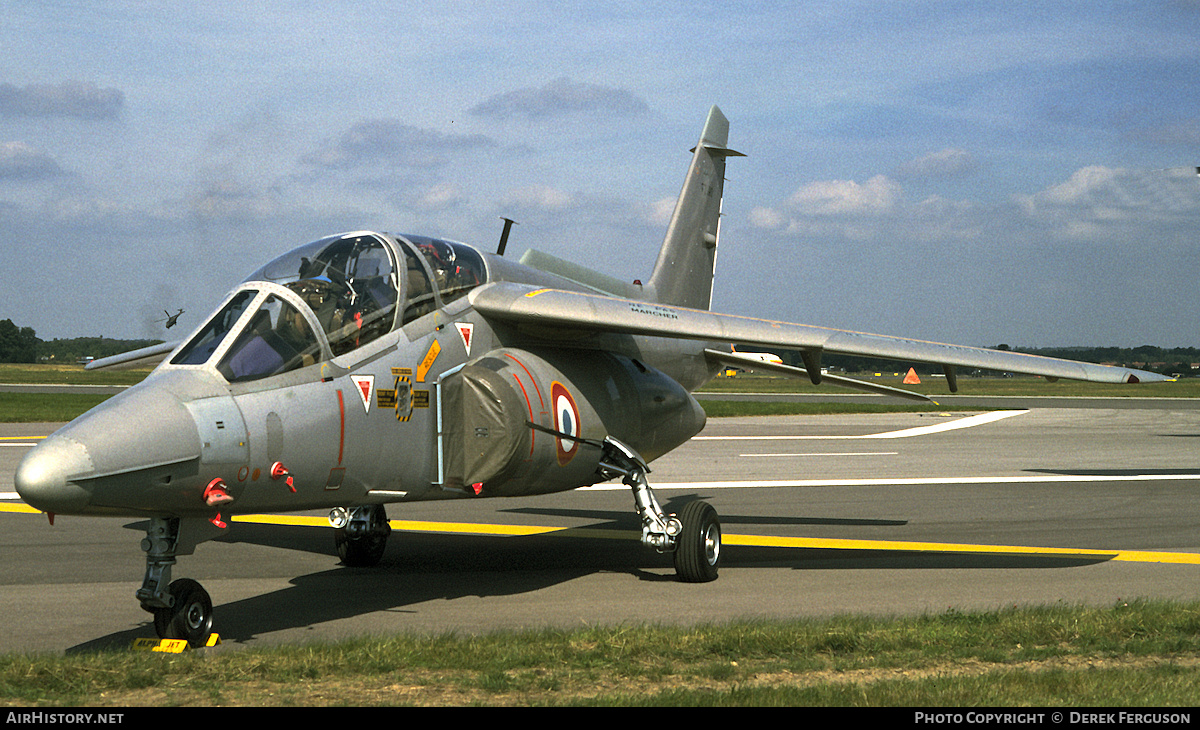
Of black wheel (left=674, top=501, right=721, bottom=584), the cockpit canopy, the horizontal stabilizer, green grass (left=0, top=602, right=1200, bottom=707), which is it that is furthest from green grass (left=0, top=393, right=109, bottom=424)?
green grass (left=0, top=602, right=1200, bottom=707)

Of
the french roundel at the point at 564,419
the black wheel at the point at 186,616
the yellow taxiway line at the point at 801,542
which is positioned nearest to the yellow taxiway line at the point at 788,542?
the yellow taxiway line at the point at 801,542

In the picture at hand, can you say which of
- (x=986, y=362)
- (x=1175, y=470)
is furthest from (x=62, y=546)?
(x=1175, y=470)

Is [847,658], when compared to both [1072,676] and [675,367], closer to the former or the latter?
[1072,676]

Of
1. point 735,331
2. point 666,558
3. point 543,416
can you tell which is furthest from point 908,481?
point 543,416

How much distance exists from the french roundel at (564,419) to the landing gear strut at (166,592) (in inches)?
144

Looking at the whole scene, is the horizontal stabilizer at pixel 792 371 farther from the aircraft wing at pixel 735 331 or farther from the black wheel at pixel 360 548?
the black wheel at pixel 360 548

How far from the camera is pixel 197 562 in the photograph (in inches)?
441

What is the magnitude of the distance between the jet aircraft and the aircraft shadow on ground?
28.1 inches

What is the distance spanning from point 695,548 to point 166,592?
200 inches

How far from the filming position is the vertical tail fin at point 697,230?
15.4 m

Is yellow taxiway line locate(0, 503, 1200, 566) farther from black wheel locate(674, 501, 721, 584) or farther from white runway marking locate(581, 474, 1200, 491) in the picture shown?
white runway marking locate(581, 474, 1200, 491)

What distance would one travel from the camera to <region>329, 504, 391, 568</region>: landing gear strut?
432 inches

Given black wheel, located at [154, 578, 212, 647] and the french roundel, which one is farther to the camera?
the french roundel
